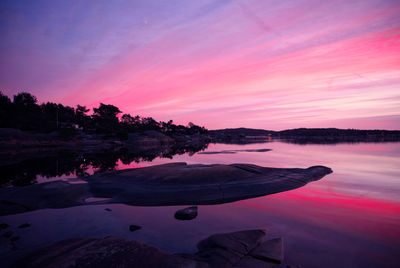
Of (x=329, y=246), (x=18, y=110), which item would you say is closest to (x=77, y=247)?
(x=329, y=246)

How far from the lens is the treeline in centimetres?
6188

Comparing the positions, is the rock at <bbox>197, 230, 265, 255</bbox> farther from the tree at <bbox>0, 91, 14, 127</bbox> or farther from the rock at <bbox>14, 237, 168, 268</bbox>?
the tree at <bbox>0, 91, 14, 127</bbox>

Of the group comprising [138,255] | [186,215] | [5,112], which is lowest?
[186,215]

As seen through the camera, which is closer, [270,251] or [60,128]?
[270,251]

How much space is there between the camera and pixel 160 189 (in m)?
13.3

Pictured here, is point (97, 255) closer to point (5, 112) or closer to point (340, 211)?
point (340, 211)

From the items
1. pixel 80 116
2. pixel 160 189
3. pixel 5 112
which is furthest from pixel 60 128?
pixel 160 189

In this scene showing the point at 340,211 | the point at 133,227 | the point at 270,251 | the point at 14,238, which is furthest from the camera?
the point at 340,211

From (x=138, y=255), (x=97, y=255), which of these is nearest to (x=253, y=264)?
(x=138, y=255)

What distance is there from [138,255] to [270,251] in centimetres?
369

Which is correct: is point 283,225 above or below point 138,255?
below

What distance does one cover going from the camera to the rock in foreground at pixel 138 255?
15.3 ft

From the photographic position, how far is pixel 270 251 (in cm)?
584

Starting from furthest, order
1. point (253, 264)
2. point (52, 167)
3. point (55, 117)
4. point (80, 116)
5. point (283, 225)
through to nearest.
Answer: point (80, 116) → point (55, 117) → point (52, 167) → point (283, 225) → point (253, 264)
